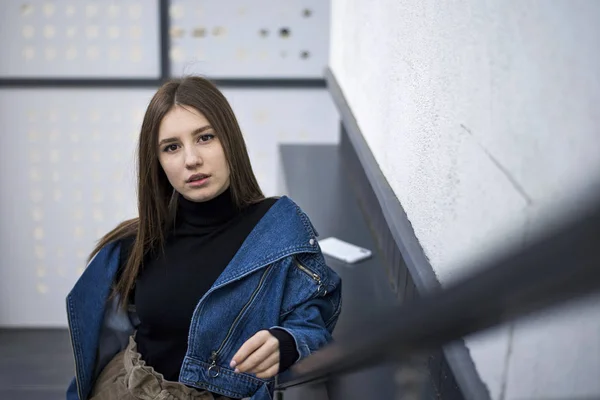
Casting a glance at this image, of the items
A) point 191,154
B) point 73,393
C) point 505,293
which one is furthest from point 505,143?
point 73,393

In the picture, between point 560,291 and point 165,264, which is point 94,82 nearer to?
point 165,264

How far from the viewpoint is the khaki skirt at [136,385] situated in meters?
1.34

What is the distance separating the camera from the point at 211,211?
1423 millimetres

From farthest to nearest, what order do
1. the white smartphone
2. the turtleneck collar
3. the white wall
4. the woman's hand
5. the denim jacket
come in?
1. the white smartphone
2. the turtleneck collar
3. the denim jacket
4. the woman's hand
5. the white wall

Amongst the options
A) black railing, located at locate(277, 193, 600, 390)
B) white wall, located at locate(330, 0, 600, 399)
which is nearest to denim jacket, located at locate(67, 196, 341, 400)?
white wall, located at locate(330, 0, 600, 399)

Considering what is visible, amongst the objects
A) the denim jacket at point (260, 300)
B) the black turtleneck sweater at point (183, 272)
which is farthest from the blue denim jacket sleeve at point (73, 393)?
the denim jacket at point (260, 300)

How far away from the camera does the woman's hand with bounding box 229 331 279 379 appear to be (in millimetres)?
1152

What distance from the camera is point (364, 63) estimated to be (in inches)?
80.2

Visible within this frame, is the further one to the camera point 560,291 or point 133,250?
point 133,250

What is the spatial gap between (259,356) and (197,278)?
11.1 inches

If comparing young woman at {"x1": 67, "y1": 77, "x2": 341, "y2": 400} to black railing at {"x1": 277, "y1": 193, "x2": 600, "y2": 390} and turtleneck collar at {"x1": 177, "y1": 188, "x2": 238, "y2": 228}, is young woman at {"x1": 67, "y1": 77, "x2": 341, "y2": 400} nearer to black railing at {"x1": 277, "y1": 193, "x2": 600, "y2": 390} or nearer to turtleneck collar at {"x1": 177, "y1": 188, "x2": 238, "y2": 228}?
turtleneck collar at {"x1": 177, "y1": 188, "x2": 238, "y2": 228}

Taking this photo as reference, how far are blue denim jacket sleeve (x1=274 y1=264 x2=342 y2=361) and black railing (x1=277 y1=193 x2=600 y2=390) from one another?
65 centimetres

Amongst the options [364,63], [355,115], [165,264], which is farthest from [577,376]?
[355,115]

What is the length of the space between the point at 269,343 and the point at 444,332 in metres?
0.76
